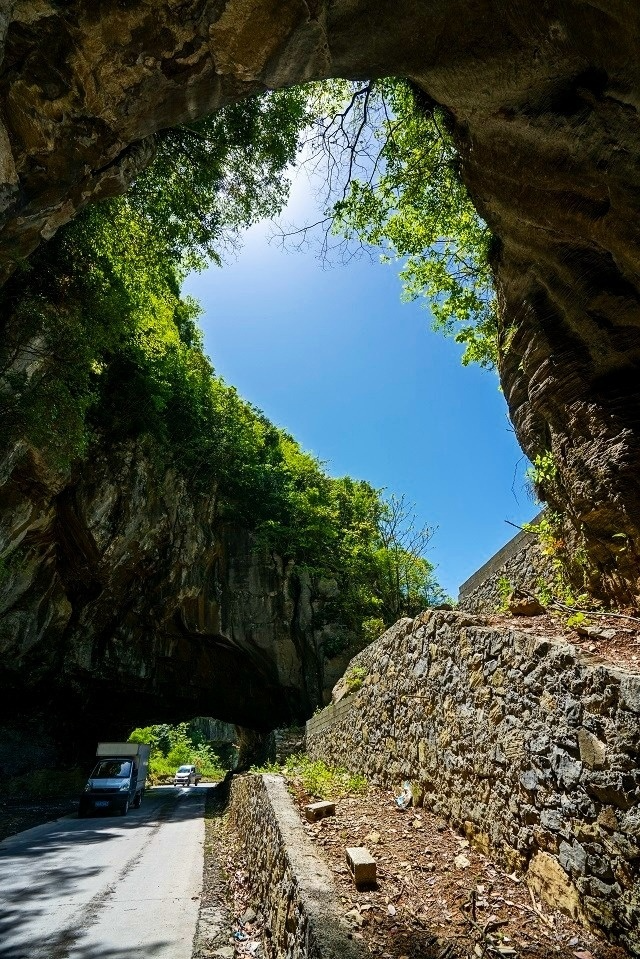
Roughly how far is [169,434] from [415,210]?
41.9 ft

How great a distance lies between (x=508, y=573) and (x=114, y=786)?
38.5ft

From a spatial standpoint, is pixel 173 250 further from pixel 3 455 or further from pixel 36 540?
pixel 36 540

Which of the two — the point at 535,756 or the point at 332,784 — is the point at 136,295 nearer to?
the point at 332,784

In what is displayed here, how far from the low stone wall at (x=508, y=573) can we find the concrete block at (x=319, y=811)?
2.81 metres

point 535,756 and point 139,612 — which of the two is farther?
point 139,612

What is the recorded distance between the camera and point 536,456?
19.5 feet

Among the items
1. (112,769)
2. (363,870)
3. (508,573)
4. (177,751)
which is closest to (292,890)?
(363,870)

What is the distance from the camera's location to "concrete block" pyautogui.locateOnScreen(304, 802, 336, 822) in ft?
15.9

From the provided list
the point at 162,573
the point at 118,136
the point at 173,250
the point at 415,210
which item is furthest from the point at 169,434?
the point at 118,136

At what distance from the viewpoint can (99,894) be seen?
5059mm

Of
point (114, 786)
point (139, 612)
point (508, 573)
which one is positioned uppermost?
point (139, 612)

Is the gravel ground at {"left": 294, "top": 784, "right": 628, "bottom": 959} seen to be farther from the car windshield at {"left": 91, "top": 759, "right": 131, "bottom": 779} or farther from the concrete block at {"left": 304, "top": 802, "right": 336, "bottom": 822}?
the car windshield at {"left": 91, "top": 759, "right": 131, "bottom": 779}

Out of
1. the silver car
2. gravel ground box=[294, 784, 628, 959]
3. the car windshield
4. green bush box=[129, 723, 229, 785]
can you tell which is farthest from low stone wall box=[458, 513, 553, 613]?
green bush box=[129, 723, 229, 785]

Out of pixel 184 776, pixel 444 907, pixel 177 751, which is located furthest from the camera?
pixel 177 751
